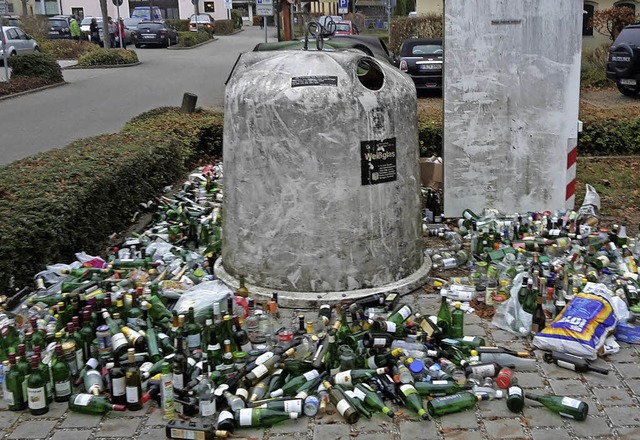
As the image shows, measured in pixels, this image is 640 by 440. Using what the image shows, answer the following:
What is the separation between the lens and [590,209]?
869 cm

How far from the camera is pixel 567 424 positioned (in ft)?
15.1

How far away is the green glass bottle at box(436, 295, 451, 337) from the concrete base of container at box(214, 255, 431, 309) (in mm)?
495

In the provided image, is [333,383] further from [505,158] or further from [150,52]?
[150,52]

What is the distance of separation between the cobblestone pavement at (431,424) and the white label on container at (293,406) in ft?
A: 0.24

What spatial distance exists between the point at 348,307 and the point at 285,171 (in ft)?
4.15

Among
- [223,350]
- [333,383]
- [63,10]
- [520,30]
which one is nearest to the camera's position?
[333,383]

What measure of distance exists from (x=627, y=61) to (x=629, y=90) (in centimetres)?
99

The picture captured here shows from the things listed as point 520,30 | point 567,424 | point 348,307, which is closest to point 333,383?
point 348,307

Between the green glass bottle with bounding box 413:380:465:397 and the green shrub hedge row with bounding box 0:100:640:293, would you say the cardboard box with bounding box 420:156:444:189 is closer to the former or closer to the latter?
the green shrub hedge row with bounding box 0:100:640:293

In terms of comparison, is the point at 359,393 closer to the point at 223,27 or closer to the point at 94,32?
the point at 94,32

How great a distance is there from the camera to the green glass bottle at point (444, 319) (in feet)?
18.6

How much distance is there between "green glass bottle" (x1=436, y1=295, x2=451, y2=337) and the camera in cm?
567

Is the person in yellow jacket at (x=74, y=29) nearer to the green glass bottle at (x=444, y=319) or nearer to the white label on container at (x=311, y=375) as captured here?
the green glass bottle at (x=444, y=319)

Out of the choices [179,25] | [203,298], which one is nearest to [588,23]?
[203,298]
